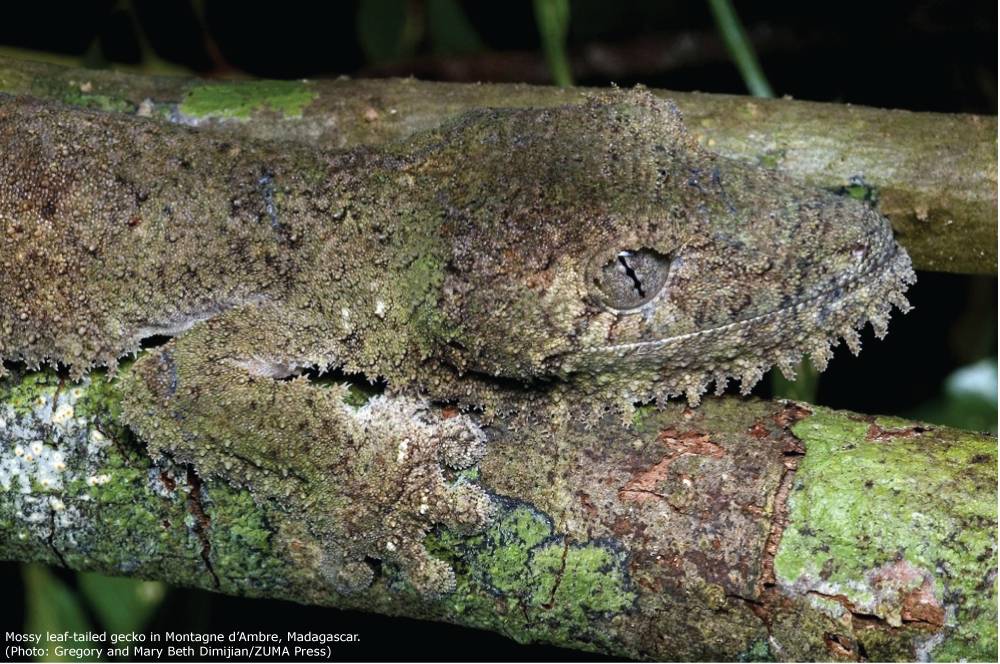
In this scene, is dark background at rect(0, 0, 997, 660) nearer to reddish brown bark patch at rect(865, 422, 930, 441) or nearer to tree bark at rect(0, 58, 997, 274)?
tree bark at rect(0, 58, 997, 274)

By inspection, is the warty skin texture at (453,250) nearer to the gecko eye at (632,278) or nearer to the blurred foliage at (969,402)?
the gecko eye at (632,278)

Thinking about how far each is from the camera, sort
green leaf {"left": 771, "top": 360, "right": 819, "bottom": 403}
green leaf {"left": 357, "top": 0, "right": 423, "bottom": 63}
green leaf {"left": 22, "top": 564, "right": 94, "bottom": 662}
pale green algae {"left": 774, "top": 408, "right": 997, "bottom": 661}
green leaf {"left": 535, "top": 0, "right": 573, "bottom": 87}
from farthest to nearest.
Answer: green leaf {"left": 357, "top": 0, "right": 423, "bottom": 63}
green leaf {"left": 22, "top": 564, "right": 94, "bottom": 662}
green leaf {"left": 535, "top": 0, "right": 573, "bottom": 87}
green leaf {"left": 771, "top": 360, "right": 819, "bottom": 403}
pale green algae {"left": 774, "top": 408, "right": 997, "bottom": 661}

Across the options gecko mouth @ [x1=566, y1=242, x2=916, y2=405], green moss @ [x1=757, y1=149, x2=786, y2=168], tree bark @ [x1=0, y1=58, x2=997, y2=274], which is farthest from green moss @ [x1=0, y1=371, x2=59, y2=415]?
green moss @ [x1=757, y1=149, x2=786, y2=168]

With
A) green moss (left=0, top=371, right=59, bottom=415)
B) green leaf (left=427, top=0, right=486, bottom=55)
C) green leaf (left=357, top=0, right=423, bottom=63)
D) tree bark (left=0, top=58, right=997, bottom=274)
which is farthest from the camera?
green leaf (left=427, top=0, right=486, bottom=55)

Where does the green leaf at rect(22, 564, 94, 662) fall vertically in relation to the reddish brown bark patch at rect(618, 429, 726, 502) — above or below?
below

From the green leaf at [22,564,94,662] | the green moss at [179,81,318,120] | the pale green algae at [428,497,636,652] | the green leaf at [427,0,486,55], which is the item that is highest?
the green leaf at [427,0,486,55]

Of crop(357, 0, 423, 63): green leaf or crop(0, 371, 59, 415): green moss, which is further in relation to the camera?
crop(357, 0, 423, 63): green leaf

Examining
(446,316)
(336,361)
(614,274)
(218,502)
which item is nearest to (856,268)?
(614,274)

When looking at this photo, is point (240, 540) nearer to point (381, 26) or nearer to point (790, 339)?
point (790, 339)

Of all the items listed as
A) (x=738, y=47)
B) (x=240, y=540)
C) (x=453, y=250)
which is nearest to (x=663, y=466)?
(x=453, y=250)
